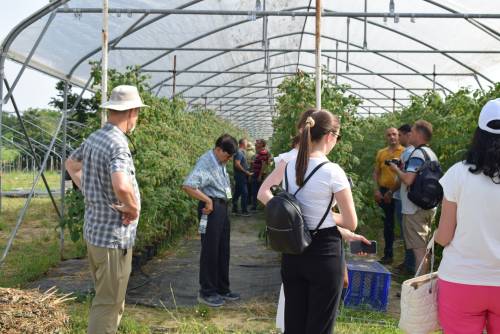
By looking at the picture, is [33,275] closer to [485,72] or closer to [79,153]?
[79,153]

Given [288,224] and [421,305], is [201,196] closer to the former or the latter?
[288,224]

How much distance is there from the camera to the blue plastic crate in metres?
5.45

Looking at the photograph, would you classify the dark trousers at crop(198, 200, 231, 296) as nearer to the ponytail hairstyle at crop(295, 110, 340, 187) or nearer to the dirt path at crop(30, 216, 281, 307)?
the dirt path at crop(30, 216, 281, 307)

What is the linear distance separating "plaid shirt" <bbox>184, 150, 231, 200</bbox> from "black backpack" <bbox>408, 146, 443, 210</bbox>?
179 cm

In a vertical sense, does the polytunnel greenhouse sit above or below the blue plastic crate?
above

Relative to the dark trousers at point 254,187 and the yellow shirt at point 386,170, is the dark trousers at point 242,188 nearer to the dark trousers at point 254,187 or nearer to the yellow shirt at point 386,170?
the dark trousers at point 254,187

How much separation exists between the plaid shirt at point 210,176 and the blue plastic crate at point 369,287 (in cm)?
142

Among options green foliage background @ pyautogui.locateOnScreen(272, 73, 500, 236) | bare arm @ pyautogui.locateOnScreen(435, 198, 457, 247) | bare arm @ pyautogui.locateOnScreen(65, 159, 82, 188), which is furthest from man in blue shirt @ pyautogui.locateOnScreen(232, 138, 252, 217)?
bare arm @ pyautogui.locateOnScreen(435, 198, 457, 247)

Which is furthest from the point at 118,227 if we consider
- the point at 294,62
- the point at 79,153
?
the point at 294,62

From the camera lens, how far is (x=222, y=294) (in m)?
5.96

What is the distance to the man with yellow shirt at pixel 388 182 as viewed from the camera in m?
7.17

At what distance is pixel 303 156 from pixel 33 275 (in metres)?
4.82

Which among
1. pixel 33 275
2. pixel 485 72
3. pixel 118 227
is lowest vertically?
pixel 33 275

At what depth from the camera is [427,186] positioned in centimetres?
520
